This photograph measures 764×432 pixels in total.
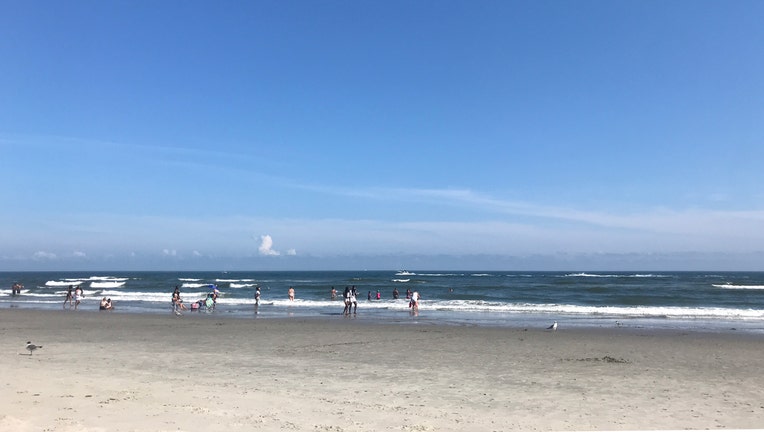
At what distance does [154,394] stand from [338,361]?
16.6 feet

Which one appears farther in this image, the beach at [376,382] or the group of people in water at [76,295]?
the group of people in water at [76,295]

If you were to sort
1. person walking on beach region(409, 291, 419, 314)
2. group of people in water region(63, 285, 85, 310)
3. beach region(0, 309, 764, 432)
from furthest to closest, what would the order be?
group of people in water region(63, 285, 85, 310)
person walking on beach region(409, 291, 419, 314)
beach region(0, 309, 764, 432)

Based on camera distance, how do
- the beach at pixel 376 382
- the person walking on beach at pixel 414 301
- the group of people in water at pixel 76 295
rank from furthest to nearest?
the group of people in water at pixel 76 295 → the person walking on beach at pixel 414 301 → the beach at pixel 376 382

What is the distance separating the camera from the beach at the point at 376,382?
299 inches

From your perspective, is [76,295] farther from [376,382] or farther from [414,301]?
[376,382]

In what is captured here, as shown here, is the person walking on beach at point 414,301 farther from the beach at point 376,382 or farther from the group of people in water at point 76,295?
the group of people in water at point 76,295

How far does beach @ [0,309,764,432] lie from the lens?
759 centimetres

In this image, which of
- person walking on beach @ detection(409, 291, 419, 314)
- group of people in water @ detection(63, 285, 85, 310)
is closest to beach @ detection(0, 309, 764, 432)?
person walking on beach @ detection(409, 291, 419, 314)

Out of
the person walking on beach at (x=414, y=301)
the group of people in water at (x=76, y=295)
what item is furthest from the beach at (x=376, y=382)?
the group of people in water at (x=76, y=295)

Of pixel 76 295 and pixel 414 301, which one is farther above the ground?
pixel 76 295

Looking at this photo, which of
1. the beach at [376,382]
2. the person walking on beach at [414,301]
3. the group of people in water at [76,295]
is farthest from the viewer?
the group of people in water at [76,295]

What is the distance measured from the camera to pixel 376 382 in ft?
34.4

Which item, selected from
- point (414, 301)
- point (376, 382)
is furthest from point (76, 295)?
point (376, 382)

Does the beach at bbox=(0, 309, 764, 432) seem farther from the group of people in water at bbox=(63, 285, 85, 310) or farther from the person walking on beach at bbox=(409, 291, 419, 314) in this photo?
the group of people in water at bbox=(63, 285, 85, 310)
